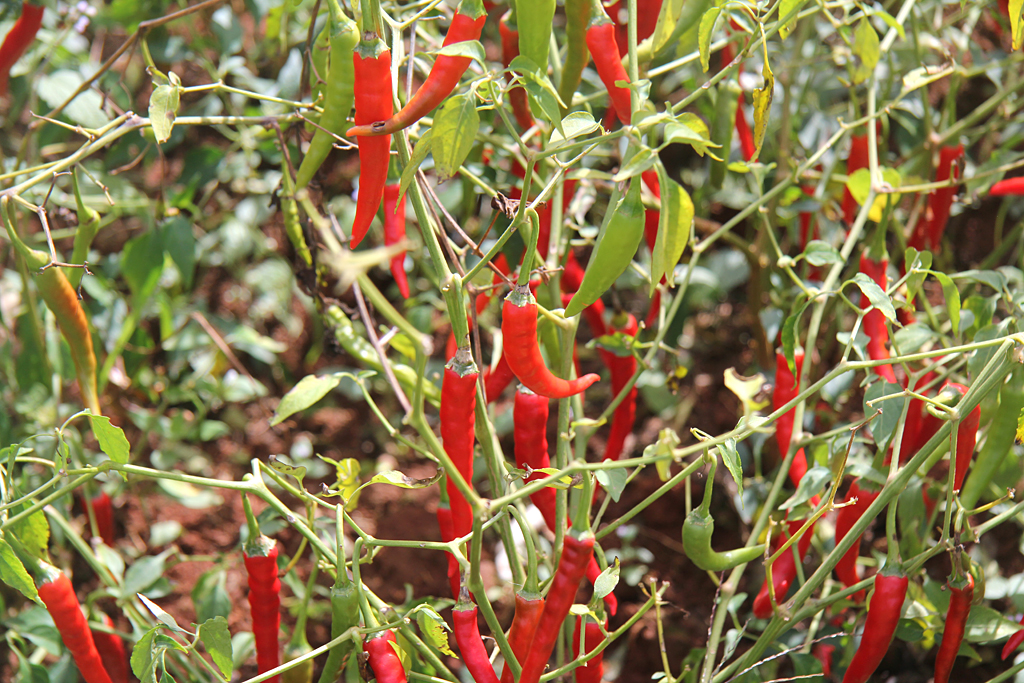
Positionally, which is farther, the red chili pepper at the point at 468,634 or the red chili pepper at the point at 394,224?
the red chili pepper at the point at 394,224

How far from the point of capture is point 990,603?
5.22 ft

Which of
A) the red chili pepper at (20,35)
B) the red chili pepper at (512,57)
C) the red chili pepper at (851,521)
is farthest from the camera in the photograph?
the red chili pepper at (20,35)

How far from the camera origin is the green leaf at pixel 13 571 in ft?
3.08

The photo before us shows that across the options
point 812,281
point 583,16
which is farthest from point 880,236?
point 583,16

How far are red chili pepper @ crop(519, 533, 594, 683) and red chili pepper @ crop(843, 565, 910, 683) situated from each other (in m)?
0.40

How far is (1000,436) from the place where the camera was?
1.04 metres

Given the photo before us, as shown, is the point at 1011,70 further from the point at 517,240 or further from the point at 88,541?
the point at 88,541

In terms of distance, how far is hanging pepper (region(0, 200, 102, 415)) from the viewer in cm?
108

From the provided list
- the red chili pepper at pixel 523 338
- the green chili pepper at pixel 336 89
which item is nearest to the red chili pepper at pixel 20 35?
the green chili pepper at pixel 336 89

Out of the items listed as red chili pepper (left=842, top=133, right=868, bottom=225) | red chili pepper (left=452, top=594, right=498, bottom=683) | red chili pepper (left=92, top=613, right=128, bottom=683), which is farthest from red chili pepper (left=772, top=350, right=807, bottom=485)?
red chili pepper (left=92, top=613, right=128, bottom=683)

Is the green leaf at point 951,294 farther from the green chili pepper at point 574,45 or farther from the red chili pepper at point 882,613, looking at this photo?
the green chili pepper at point 574,45

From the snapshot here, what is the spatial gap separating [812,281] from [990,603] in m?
0.69

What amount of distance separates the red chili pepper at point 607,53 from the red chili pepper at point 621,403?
0.47 metres

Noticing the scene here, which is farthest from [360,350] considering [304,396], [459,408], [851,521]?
[851,521]
